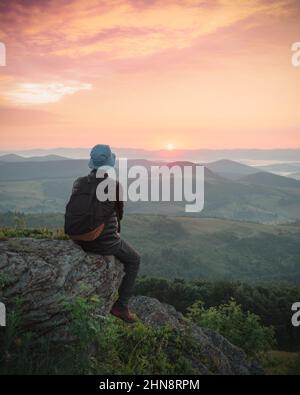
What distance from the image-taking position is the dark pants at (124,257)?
8828 mm

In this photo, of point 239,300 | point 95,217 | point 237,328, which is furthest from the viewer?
point 239,300

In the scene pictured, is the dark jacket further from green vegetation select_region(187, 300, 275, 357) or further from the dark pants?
green vegetation select_region(187, 300, 275, 357)

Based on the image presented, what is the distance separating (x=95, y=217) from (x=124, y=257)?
4.79ft

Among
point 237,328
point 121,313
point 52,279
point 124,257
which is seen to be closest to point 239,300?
point 237,328

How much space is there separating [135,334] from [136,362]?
1.12m

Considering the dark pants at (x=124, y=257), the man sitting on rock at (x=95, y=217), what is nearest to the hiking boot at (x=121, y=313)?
the dark pants at (x=124, y=257)

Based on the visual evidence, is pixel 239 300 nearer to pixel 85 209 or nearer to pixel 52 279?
pixel 85 209

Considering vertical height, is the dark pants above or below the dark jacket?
below

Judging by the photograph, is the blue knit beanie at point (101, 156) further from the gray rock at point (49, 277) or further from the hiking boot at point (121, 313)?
the hiking boot at point (121, 313)

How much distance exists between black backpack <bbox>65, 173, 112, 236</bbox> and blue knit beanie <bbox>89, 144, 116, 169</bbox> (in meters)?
→ 0.32

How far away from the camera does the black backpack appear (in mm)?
8367

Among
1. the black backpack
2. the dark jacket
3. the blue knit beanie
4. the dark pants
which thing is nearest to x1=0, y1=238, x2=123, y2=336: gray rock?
the dark pants

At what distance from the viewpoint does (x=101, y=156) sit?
28.6ft
